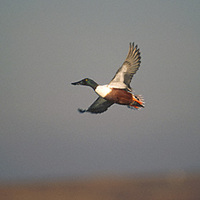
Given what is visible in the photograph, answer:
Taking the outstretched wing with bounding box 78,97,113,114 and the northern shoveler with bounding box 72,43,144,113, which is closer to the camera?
the northern shoveler with bounding box 72,43,144,113

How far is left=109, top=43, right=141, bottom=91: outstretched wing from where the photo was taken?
1001cm

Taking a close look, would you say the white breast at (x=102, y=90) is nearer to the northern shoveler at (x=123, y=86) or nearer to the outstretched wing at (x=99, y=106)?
the northern shoveler at (x=123, y=86)

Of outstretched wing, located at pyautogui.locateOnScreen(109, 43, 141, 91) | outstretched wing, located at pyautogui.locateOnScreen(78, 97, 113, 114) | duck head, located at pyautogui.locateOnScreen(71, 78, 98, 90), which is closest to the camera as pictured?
outstretched wing, located at pyautogui.locateOnScreen(109, 43, 141, 91)

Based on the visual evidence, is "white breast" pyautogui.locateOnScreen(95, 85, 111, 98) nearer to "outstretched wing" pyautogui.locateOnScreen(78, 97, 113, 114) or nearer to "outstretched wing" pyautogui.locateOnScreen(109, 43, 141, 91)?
"outstretched wing" pyautogui.locateOnScreen(109, 43, 141, 91)

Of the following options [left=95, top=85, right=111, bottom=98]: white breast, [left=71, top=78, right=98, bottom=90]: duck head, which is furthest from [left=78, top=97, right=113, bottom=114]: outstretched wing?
[left=95, top=85, right=111, bottom=98]: white breast

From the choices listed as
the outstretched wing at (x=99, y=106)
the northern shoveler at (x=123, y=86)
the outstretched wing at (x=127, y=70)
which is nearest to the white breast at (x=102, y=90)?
the northern shoveler at (x=123, y=86)

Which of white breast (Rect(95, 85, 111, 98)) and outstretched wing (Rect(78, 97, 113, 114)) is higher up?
outstretched wing (Rect(78, 97, 113, 114))

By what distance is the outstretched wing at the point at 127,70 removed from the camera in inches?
394

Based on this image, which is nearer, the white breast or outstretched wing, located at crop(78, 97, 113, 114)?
the white breast

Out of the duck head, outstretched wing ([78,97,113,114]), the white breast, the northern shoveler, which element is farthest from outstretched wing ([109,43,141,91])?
outstretched wing ([78,97,113,114])

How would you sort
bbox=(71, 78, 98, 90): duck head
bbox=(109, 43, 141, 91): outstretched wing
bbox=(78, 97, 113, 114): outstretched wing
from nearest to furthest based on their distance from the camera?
bbox=(109, 43, 141, 91): outstretched wing < bbox=(71, 78, 98, 90): duck head < bbox=(78, 97, 113, 114): outstretched wing

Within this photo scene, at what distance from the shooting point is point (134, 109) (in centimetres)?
1025

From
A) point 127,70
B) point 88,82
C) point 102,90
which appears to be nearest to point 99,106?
point 88,82

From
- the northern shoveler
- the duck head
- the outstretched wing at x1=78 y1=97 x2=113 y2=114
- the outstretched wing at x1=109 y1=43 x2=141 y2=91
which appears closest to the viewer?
the northern shoveler
